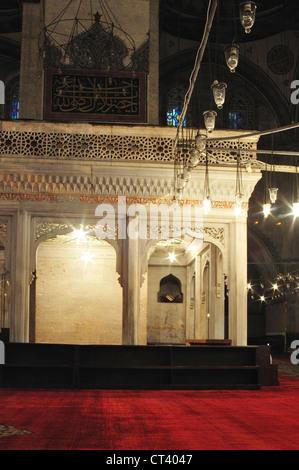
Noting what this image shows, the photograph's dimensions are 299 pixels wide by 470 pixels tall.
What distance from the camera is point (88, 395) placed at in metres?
7.35

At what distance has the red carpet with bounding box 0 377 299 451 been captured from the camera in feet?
14.4

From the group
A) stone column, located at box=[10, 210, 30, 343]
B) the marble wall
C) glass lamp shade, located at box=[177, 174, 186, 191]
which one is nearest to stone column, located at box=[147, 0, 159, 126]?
glass lamp shade, located at box=[177, 174, 186, 191]

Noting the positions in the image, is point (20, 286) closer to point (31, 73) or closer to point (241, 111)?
point (31, 73)

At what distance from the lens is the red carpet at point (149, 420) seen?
14.4ft

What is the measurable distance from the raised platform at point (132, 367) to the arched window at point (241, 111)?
412 inches

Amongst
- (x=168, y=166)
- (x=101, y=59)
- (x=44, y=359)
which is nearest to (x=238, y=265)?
(x=168, y=166)

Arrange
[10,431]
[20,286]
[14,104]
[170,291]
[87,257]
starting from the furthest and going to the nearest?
1. [14,104]
2. [170,291]
3. [87,257]
4. [20,286]
5. [10,431]

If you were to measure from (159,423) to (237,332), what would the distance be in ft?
17.1

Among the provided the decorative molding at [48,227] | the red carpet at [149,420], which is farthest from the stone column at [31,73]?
the red carpet at [149,420]

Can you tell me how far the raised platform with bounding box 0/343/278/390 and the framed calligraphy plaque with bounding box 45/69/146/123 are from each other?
4253 millimetres

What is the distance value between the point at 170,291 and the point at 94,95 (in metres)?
6.77

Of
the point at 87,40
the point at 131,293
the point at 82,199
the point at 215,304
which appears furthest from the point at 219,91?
the point at 215,304

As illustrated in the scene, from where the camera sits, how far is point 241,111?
17.9 m
